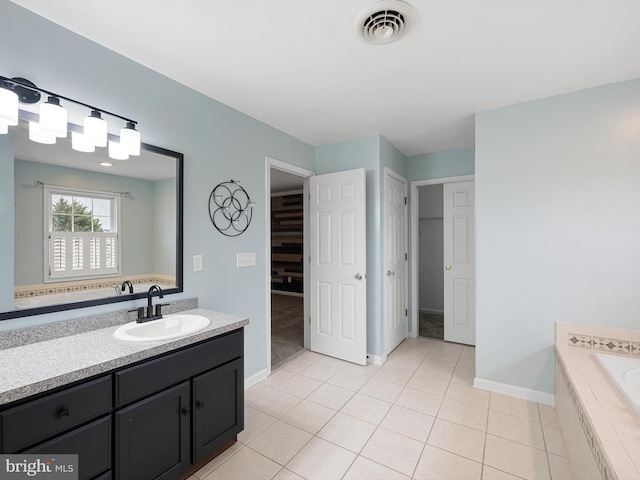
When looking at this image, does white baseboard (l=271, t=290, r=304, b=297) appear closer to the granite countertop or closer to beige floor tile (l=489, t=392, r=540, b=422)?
beige floor tile (l=489, t=392, r=540, b=422)

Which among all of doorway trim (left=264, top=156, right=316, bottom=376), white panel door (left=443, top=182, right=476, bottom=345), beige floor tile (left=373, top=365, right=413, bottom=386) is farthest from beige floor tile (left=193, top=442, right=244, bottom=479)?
white panel door (left=443, top=182, right=476, bottom=345)

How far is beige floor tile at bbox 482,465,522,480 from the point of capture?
159 centimetres

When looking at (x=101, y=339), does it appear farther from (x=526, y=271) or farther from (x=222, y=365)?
(x=526, y=271)

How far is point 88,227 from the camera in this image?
1652mm

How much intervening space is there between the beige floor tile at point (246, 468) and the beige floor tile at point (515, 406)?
1.71 meters

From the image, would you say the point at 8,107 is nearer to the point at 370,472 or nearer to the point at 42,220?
the point at 42,220

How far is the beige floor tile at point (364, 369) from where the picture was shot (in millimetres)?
2889

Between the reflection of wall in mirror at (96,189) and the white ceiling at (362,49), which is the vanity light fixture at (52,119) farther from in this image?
the white ceiling at (362,49)

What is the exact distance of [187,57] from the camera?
1809 millimetres

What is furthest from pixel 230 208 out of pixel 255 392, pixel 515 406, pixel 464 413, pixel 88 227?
pixel 515 406

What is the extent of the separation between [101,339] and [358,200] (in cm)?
232

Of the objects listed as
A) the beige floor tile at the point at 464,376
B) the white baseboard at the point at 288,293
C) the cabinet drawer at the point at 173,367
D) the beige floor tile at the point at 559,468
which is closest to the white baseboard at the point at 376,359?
the beige floor tile at the point at 464,376

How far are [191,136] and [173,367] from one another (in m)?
1.57

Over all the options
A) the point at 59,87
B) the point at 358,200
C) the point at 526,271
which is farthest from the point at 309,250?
the point at 59,87
